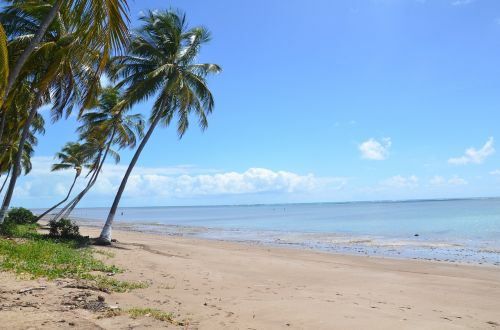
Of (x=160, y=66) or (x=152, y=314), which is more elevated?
(x=160, y=66)

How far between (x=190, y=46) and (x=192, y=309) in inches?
530

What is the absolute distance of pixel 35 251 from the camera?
37.1 feet

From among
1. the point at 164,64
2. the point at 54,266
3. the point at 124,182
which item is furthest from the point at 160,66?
the point at 54,266

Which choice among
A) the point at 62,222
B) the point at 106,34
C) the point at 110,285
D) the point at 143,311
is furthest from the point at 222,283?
the point at 62,222

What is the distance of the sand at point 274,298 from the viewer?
6113mm

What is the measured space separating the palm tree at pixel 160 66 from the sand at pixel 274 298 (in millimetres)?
6725

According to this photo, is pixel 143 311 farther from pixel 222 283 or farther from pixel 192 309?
pixel 222 283

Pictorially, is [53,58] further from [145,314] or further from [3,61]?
[145,314]

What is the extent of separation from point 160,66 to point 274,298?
12.1 meters

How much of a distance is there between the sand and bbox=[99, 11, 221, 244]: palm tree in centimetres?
672

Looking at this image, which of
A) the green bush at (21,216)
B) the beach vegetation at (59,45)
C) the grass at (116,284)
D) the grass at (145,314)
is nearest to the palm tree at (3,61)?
the beach vegetation at (59,45)

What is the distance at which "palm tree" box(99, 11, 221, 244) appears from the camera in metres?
17.4

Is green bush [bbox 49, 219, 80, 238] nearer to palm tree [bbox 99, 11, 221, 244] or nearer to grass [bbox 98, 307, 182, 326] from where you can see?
palm tree [bbox 99, 11, 221, 244]

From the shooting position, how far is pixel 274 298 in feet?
28.3
